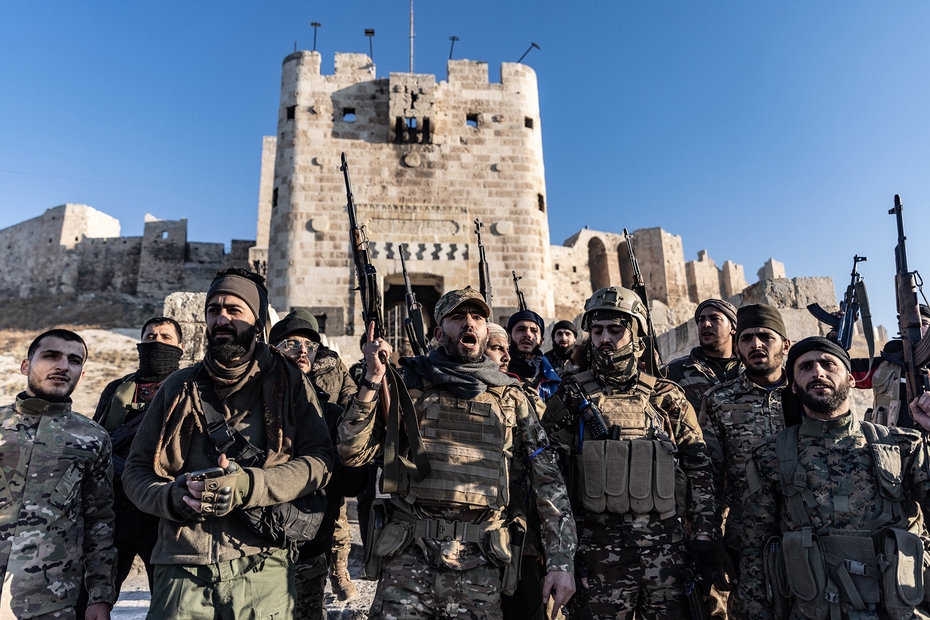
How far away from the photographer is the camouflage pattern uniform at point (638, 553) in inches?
108

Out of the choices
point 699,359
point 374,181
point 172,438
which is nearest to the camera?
point 172,438

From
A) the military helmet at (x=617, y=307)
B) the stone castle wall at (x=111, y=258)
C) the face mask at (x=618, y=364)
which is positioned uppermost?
the stone castle wall at (x=111, y=258)

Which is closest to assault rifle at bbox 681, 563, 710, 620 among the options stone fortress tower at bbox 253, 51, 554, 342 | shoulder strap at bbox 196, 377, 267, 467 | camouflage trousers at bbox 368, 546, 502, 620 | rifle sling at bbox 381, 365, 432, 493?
camouflage trousers at bbox 368, 546, 502, 620

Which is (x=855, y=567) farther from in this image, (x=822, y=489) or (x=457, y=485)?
(x=457, y=485)

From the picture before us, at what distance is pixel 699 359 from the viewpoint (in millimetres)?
4422

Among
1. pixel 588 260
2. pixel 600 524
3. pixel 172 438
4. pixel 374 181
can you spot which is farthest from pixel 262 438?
pixel 588 260

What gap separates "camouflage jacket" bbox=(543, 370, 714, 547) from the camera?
2834mm

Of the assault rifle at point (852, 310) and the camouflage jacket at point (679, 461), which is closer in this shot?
the camouflage jacket at point (679, 461)

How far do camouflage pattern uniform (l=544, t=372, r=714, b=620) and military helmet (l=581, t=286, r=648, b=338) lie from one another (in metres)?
0.71

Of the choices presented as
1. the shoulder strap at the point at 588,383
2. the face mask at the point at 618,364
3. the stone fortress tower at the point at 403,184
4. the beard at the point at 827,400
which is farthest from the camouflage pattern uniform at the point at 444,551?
the stone fortress tower at the point at 403,184

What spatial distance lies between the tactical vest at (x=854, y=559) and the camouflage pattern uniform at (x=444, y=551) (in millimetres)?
993

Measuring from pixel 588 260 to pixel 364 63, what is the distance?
20397 millimetres

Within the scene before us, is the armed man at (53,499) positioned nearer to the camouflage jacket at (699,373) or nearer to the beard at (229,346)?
the beard at (229,346)

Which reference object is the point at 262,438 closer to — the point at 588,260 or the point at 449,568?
the point at 449,568
